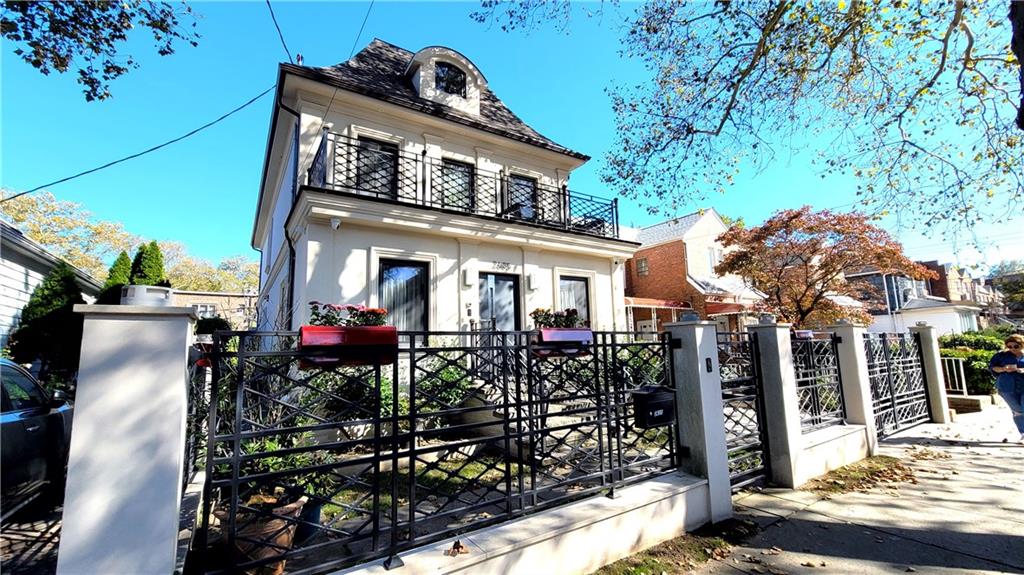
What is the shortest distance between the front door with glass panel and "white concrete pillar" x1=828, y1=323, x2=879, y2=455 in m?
6.06

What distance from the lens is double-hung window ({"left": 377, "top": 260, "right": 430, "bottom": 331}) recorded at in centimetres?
819

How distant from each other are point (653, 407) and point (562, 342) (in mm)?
1080

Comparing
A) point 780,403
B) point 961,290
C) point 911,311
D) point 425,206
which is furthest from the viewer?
point 961,290

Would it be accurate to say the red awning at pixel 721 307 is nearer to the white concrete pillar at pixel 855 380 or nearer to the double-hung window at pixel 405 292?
the white concrete pillar at pixel 855 380

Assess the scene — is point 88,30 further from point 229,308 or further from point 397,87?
point 229,308

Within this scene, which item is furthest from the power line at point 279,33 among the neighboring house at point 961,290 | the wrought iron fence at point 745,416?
the neighboring house at point 961,290

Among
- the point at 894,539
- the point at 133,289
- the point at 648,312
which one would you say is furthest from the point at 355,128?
the point at 648,312

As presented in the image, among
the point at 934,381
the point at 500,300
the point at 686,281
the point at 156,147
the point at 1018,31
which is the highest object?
the point at 156,147

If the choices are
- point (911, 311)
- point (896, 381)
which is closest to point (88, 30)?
point (896, 381)

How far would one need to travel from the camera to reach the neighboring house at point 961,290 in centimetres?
2964

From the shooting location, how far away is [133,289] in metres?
1.90

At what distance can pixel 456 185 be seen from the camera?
9.64 meters

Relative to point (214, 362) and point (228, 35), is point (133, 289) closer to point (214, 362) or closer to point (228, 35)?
point (214, 362)

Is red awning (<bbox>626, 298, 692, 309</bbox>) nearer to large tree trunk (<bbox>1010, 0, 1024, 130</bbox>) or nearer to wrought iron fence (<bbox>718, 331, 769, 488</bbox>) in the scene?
wrought iron fence (<bbox>718, 331, 769, 488</bbox>)
